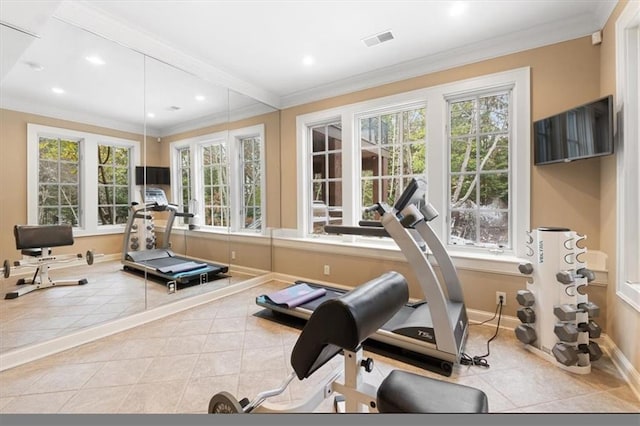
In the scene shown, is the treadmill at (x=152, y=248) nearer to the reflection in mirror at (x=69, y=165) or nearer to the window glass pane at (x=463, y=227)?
the reflection in mirror at (x=69, y=165)

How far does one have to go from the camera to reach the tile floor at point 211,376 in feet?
5.72

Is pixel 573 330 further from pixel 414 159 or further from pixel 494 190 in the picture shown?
pixel 414 159

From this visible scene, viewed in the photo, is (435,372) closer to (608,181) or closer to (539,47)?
(608,181)

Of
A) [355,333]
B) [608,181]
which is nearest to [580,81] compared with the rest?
[608,181]

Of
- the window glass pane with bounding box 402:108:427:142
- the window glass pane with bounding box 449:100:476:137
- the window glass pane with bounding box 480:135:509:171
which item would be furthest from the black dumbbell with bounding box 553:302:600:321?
the window glass pane with bounding box 402:108:427:142

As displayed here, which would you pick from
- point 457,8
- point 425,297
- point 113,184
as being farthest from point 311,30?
point 425,297

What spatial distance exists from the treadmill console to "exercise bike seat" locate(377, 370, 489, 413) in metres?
2.99

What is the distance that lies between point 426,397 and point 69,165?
130 inches

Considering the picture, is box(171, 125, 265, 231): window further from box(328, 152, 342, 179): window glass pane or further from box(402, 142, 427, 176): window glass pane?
box(402, 142, 427, 176): window glass pane

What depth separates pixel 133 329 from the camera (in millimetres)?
2775

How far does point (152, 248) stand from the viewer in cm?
327

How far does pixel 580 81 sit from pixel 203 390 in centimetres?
386

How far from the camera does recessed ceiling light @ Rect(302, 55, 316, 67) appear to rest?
10.6ft

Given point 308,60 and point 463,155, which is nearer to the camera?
point 463,155
